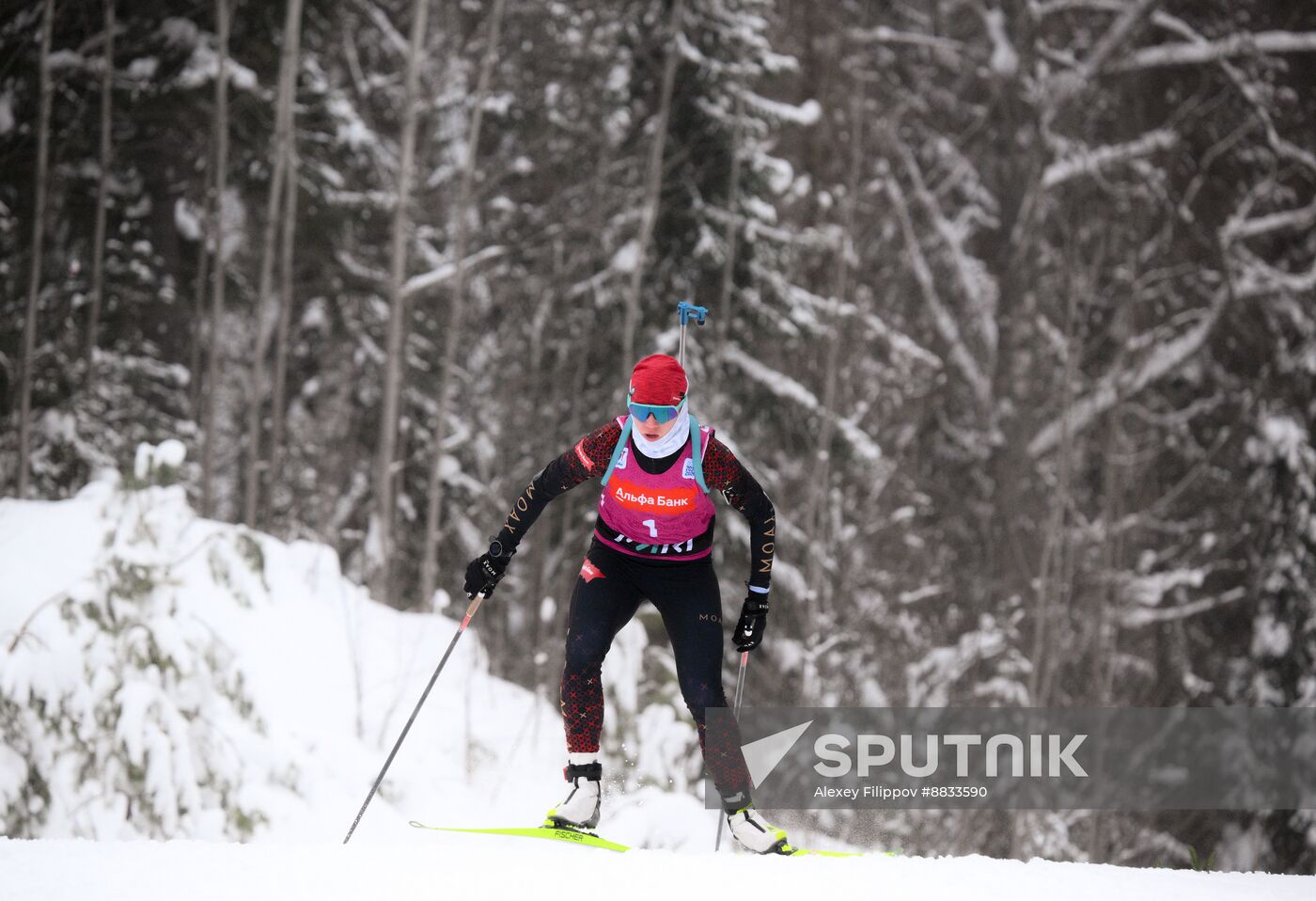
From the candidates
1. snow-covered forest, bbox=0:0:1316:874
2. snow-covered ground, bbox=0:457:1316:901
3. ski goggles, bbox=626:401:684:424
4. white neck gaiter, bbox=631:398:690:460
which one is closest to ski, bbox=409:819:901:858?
snow-covered ground, bbox=0:457:1316:901

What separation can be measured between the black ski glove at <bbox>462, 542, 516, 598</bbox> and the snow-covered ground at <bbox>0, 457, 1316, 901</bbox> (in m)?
1.01

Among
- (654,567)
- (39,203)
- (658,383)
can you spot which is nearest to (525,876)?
(654,567)

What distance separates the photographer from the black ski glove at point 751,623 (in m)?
4.87

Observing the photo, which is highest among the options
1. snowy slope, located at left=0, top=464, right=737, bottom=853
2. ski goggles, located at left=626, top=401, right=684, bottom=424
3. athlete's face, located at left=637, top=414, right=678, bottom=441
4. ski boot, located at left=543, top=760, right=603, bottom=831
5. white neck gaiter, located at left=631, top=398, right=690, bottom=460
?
ski goggles, located at left=626, top=401, right=684, bottom=424

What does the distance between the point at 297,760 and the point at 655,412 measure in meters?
3.87

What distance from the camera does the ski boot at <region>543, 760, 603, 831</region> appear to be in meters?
4.92

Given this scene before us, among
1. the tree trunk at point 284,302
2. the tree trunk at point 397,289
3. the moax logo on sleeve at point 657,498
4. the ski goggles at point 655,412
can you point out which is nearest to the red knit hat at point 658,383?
the ski goggles at point 655,412

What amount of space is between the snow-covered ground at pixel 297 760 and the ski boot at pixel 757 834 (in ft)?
0.91

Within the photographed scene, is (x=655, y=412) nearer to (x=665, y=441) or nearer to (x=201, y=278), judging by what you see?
(x=665, y=441)

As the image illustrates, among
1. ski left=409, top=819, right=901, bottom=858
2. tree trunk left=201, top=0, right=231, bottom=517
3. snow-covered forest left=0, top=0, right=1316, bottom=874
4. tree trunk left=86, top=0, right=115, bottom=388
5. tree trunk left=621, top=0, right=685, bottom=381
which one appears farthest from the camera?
tree trunk left=621, top=0, right=685, bottom=381

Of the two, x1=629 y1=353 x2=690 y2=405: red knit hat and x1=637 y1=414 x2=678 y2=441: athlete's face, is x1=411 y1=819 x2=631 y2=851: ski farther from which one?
x1=629 y1=353 x2=690 y2=405: red knit hat

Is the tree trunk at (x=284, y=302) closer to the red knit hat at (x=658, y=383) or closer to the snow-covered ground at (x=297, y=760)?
the snow-covered ground at (x=297, y=760)

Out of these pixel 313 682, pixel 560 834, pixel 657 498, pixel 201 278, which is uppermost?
pixel 657 498

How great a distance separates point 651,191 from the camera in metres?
14.1
